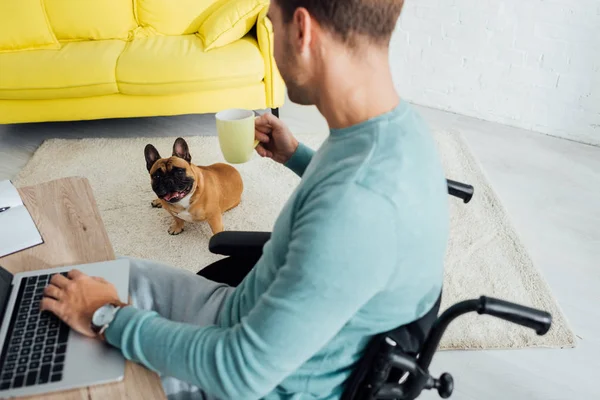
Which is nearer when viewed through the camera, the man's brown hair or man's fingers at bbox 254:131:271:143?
the man's brown hair

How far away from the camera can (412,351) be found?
0.73m

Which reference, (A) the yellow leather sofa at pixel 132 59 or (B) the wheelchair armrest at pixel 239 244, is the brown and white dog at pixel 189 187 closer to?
Result: (A) the yellow leather sofa at pixel 132 59

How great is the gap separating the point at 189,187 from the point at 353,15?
140cm

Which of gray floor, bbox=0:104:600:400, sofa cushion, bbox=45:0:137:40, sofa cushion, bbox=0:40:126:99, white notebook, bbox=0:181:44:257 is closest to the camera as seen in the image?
white notebook, bbox=0:181:44:257

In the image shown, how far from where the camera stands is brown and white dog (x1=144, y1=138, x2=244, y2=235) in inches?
75.3

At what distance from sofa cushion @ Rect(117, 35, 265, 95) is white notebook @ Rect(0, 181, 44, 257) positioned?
168 centimetres

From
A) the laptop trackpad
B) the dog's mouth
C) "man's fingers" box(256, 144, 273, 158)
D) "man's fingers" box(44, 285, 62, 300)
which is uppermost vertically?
"man's fingers" box(256, 144, 273, 158)

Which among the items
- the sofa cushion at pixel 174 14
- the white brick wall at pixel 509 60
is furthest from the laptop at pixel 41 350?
the white brick wall at pixel 509 60

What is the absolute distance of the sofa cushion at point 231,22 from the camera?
9.03 feet

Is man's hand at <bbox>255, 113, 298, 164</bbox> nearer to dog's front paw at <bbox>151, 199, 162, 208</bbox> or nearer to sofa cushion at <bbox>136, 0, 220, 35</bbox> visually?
dog's front paw at <bbox>151, 199, 162, 208</bbox>

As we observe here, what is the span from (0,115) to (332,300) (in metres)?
2.94

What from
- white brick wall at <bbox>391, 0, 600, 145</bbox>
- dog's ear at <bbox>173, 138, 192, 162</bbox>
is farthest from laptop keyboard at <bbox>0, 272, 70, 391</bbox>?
white brick wall at <bbox>391, 0, 600, 145</bbox>

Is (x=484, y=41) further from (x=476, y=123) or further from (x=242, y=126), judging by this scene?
(x=242, y=126)

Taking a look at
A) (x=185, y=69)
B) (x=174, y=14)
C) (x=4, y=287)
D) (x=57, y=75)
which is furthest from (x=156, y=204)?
(x=4, y=287)
